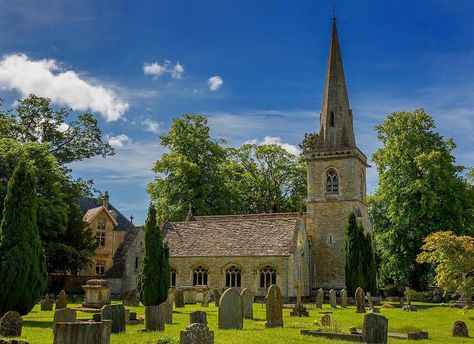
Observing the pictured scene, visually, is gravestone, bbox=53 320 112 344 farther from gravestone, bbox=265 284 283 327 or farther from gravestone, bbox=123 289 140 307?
gravestone, bbox=123 289 140 307

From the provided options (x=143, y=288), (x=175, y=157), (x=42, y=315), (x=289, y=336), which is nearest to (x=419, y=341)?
(x=289, y=336)

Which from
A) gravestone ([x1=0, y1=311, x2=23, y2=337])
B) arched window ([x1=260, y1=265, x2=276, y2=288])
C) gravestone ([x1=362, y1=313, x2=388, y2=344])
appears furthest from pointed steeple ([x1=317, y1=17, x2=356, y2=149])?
gravestone ([x1=0, y1=311, x2=23, y2=337])

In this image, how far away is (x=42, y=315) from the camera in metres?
21.7

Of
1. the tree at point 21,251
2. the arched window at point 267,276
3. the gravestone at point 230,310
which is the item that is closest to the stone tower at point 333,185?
the arched window at point 267,276

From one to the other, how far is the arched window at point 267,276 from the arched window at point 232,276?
1699 millimetres

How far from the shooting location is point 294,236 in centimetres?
3622

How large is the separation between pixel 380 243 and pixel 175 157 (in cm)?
1920

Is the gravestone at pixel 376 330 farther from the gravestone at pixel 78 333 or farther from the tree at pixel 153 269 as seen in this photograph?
the tree at pixel 153 269

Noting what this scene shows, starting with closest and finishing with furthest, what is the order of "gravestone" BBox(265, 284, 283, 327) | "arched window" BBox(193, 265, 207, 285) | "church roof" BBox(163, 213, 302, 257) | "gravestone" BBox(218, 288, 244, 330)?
1. "gravestone" BBox(218, 288, 244, 330)
2. "gravestone" BBox(265, 284, 283, 327)
3. "church roof" BBox(163, 213, 302, 257)
4. "arched window" BBox(193, 265, 207, 285)

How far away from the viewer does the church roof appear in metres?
36.4

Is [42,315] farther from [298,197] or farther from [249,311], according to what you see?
[298,197]

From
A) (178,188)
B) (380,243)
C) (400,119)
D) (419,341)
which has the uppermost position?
(400,119)

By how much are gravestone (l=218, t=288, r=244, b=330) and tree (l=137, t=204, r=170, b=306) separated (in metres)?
4.26

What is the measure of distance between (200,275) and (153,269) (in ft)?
59.3
